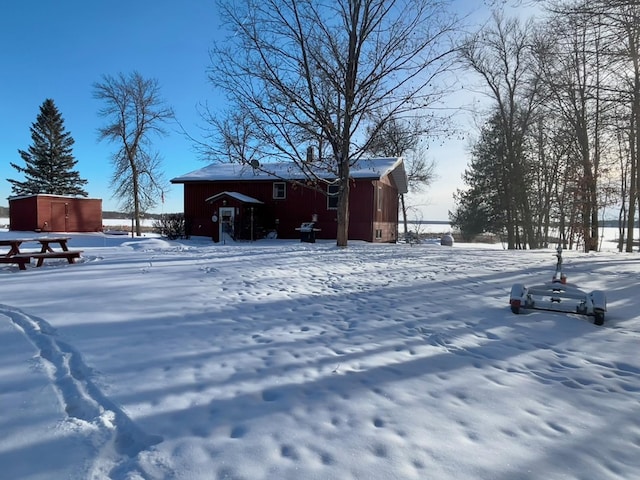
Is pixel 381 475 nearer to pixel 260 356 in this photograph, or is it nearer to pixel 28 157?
pixel 260 356

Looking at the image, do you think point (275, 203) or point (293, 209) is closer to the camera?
point (293, 209)

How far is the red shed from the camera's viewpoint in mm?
23906

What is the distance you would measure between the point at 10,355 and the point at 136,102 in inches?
1266

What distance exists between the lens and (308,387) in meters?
2.97

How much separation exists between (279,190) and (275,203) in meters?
0.79

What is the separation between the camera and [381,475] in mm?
1993

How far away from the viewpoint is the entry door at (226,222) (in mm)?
20719

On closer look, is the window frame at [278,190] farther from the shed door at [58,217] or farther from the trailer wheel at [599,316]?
the trailer wheel at [599,316]

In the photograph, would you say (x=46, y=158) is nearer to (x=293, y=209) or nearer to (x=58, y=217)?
(x=58, y=217)

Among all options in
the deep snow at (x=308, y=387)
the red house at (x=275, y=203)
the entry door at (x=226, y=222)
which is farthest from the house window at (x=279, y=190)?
the deep snow at (x=308, y=387)

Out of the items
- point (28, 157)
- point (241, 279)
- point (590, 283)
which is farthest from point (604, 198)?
point (28, 157)

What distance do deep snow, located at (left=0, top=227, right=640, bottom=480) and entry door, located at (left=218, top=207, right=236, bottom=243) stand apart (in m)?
14.8

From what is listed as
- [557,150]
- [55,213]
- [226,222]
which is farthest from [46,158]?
[557,150]

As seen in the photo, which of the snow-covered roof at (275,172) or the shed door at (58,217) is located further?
the shed door at (58,217)
